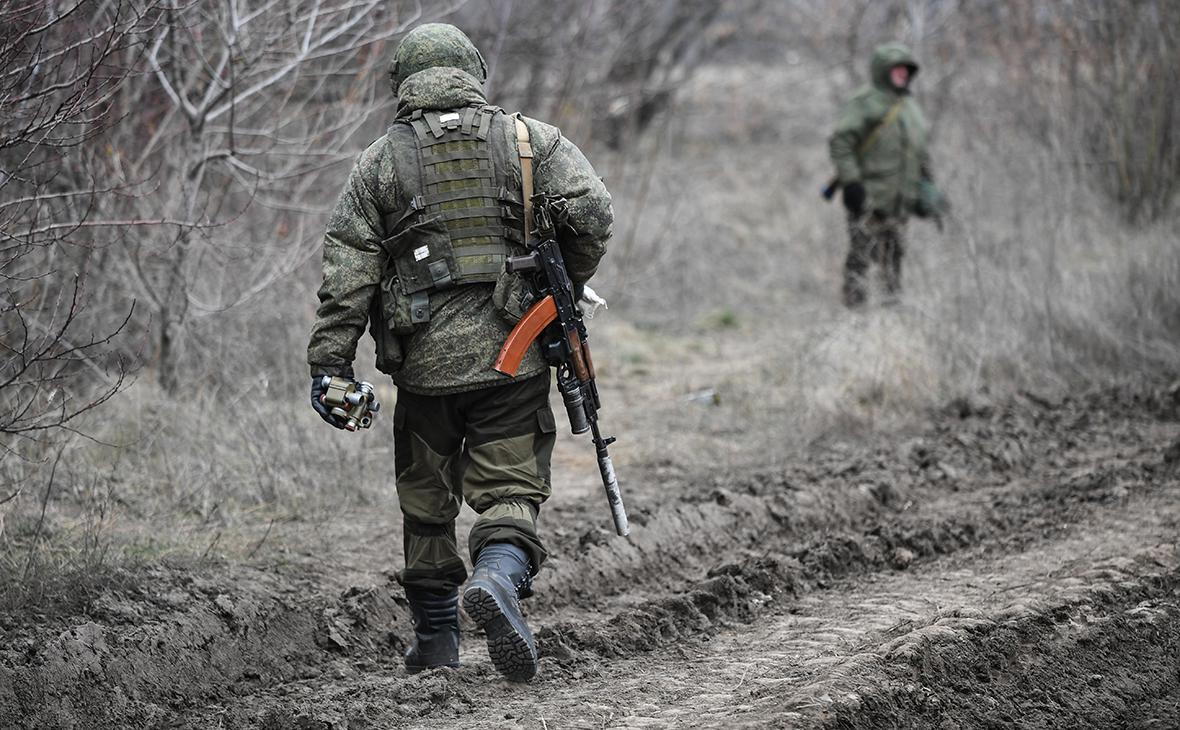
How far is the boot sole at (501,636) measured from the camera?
3855 millimetres

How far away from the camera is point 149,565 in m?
4.88

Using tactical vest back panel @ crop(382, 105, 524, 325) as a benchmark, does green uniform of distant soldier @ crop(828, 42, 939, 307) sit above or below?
above

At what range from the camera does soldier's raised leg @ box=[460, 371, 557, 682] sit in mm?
3988

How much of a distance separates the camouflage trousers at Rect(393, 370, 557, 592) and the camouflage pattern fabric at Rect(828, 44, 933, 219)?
22.4 feet

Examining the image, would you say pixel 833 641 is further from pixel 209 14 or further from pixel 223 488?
pixel 209 14

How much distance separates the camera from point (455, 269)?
4137 millimetres

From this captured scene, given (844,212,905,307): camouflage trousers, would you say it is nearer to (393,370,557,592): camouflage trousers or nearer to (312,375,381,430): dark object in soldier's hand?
(393,370,557,592): camouflage trousers

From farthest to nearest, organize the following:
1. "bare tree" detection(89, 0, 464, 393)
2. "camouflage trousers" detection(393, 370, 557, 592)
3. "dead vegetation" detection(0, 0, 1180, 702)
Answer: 1. "bare tree" detection(89, 0, 464, 393)
2. "dead vegetation" detection(0, 0, 1180, 702)
3. "camouflage trousers" detection(393, 370, 557, 592)

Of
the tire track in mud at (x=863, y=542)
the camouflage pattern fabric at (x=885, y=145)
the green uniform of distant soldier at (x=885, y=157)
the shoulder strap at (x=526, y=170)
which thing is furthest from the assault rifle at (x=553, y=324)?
the camouflage pattern fabric at (x=885, y=145)

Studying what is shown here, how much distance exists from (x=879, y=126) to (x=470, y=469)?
727 cm

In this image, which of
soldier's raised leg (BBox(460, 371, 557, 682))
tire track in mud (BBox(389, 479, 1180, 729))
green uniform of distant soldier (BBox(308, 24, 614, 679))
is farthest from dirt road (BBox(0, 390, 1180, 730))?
green uniform of distant soldier (BBox(308, 24, 614, 679))

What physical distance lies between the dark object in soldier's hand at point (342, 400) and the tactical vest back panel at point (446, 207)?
0.29m

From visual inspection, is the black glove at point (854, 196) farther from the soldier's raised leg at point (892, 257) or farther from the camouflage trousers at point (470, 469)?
the camouflage trousers at point (470, 469)

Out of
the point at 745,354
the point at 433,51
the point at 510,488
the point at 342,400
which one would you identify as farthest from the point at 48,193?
the point at 745,354
